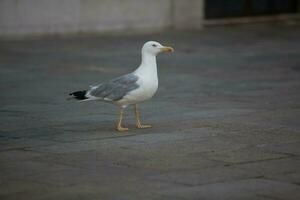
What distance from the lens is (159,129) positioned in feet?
35.4

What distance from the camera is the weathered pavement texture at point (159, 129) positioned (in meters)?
7.95

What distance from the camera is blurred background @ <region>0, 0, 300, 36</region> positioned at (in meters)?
20.7

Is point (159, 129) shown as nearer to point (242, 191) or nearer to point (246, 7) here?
point (242, 191)

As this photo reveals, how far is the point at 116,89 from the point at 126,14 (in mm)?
12041

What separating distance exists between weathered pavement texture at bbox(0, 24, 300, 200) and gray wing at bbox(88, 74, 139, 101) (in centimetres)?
42

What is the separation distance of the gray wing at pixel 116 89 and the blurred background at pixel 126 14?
33.4 ft

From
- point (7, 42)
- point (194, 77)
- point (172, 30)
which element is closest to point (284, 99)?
point (194, 77)

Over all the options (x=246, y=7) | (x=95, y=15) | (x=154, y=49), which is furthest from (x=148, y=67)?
(x=246, y=7)

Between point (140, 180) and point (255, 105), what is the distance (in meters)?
4.95

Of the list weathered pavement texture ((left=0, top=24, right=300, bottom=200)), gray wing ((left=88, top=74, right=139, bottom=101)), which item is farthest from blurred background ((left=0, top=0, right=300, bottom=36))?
gray wing ((left=88, top=74, right=139, bottom=101))

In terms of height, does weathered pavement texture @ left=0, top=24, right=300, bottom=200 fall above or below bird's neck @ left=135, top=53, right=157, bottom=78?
below

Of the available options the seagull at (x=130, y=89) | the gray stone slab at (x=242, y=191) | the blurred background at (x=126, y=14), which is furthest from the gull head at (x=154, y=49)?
A: the blurred background at (x=126, y=14)

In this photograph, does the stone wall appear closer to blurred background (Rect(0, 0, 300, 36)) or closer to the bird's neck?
blurred background (Rect(0, 0, 300, 36))

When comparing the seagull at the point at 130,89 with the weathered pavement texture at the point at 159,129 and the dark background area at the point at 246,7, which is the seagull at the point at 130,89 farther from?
the dark background area at the point at 246,7
